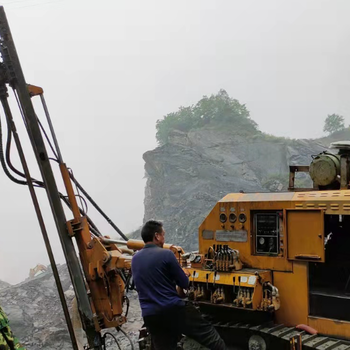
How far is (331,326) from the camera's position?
5.40 meters

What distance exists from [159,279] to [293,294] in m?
2.46

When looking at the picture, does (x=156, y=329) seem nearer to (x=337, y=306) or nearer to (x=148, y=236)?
A: (x=148, y=236)

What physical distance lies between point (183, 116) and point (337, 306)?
36774 mm

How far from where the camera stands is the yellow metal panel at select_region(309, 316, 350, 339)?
5.31m

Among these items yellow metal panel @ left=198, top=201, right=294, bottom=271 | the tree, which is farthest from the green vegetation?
yellow metal panel @ left=198, top=201, right=294, bottom=271

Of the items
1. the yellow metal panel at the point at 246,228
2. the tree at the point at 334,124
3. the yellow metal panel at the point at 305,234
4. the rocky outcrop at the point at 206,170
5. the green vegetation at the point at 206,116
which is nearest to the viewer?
the yellow metal panel at the point at 305,234

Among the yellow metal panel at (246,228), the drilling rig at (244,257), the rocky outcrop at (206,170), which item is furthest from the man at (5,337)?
the rocky outcrop at (206,170)

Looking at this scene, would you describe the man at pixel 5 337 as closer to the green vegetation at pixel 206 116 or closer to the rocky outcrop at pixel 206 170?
the rocky outcrop at pixel 206 170

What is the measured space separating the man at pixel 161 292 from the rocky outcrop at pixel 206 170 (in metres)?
22.0

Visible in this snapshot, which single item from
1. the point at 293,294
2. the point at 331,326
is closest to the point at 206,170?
the point at 293,294

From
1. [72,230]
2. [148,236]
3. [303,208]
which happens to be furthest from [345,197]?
[72,230]

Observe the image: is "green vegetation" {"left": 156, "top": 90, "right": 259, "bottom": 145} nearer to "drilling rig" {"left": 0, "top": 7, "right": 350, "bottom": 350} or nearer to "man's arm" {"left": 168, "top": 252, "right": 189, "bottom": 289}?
"drilling rig" {"left": 0, "top": 7, "right": 350, "bottom": 350}

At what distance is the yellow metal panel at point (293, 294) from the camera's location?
571 centimetres

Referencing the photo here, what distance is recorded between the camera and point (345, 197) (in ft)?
18.1
